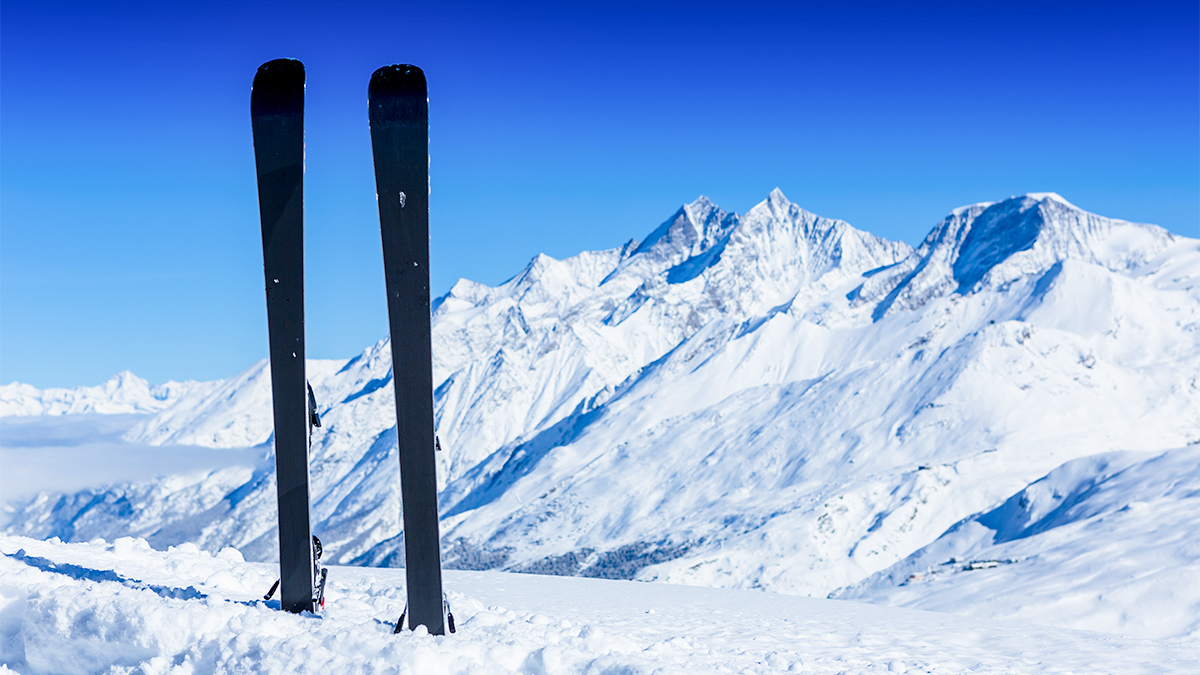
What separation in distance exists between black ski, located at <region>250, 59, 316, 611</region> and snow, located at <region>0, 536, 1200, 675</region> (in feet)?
5.55

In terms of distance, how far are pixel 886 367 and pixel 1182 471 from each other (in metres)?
110

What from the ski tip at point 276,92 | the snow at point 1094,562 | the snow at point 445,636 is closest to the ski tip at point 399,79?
the ski tip at point 276,92

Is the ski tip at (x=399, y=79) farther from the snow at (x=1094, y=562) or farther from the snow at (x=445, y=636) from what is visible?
the snow at (x=1094, y=562)

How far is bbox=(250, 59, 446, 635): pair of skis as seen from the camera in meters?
10.4

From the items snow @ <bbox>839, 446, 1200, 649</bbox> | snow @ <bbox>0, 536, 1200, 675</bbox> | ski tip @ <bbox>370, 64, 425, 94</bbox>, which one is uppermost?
ski tip @ <bbox>370, 64, 425, 94</bbox>

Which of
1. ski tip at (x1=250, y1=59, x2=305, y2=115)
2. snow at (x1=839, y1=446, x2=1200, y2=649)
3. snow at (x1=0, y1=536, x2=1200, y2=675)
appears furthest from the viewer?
snow at (x1=839, y1=446, x2=1200, y2=649)

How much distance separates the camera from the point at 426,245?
10.5 metres

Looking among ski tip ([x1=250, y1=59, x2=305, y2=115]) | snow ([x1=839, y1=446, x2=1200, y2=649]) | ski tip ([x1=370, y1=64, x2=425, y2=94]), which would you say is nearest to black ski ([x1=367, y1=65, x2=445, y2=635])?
ski tip ([x1=370, y1=64, x2=425, y2=94])

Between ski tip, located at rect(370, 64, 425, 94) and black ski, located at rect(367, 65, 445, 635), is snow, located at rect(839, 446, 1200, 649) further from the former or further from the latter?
ski tip, located at rect(370, 64, 425, 94)

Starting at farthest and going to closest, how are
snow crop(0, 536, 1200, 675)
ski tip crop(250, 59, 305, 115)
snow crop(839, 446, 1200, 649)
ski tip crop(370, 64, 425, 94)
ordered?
snow crop(839, 446, 1200, 649) → ski tip crop(250, 59, 305, 115) → ski tip crop(370, 64, 425, 94) → snow crop(0, 536, 1200, 675)

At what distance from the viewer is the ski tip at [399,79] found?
10.4 metres

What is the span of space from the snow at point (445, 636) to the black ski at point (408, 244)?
5.91 ft

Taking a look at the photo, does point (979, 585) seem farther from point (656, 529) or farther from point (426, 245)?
point (656, 529)

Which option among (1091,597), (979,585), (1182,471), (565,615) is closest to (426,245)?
(565,615)
